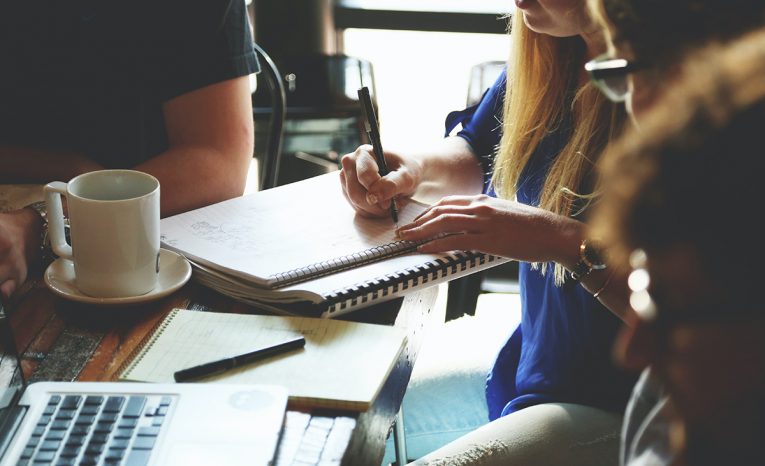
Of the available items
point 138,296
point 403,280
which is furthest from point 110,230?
point 403,280

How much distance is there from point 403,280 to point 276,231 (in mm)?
213

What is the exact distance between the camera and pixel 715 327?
0.37 m

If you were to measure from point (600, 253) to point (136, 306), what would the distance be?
0.57 meters

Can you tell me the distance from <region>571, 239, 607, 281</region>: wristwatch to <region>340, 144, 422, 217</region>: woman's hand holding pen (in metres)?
0.28

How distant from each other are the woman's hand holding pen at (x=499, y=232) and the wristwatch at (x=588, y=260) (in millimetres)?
16

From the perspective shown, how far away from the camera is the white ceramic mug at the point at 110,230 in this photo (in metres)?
0.87

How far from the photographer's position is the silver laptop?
0.64 meters

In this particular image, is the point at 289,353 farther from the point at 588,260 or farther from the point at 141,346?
the point at 588,260

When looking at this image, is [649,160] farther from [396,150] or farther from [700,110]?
[396,150]

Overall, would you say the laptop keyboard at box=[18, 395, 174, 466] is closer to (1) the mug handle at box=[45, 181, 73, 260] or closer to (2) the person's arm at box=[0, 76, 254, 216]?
(1) the mug handle at box=[45, 181, 73, 260]

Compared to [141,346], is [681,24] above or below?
above

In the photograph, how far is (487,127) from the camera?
4.74ft

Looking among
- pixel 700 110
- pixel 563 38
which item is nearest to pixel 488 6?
pixel 563 38

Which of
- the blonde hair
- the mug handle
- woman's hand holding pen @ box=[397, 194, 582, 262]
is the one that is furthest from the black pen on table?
the mug handle
